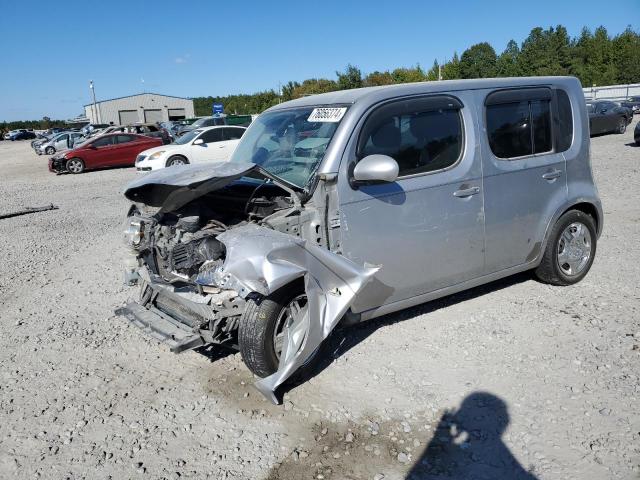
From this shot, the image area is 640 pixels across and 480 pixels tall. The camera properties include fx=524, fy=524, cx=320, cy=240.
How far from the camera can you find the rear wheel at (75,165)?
67.4 ft

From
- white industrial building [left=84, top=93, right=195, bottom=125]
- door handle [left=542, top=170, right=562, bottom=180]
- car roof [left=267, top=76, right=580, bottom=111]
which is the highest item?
white industrial building [left=84, top=93, right=195, bottom=125]

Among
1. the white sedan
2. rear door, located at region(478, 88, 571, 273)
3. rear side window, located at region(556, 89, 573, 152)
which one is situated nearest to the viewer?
rear door, located at region(478, 88, 571, 273)

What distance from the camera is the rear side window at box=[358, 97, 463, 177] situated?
4.05 metres

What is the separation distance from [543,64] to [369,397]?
7001 centimetres

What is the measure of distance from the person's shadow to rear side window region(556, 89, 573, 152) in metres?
2.74

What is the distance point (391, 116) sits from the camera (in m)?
4.11

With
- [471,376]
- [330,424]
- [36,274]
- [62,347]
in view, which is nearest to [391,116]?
[471,376]

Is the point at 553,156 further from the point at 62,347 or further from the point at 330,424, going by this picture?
the point at 62,347

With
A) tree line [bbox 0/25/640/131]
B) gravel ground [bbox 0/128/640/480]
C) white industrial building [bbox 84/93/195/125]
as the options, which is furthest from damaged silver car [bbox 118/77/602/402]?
white industrial building [bbox 84/93/195/125]

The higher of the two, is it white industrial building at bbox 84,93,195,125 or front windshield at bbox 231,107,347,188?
white industrial building at bbox 84,93,195,125

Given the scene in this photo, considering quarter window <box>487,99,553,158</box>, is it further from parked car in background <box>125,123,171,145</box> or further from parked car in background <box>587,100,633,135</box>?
parked car in background <box>125,123,171,145</box>

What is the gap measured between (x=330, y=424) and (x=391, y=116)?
2.33m

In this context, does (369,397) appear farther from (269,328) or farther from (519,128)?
(519,128)

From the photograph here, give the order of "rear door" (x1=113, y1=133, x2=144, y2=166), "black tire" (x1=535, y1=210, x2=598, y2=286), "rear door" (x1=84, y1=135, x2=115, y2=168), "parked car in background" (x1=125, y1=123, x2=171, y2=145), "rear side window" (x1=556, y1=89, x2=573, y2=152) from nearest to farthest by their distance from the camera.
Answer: "rear side window" (x1=556, y1=89, x2=573, y2=152) → "black tire" (x1=535, y1=210, x2=598, y2=286) → "rear door" (x1=84, y1=135, x2=115, y2=168) → "rear door" (x1=113, y1=133, x2=144, y2=166) → "parked car in background" (x1=125, y1=123, x2=171, y2=145)
